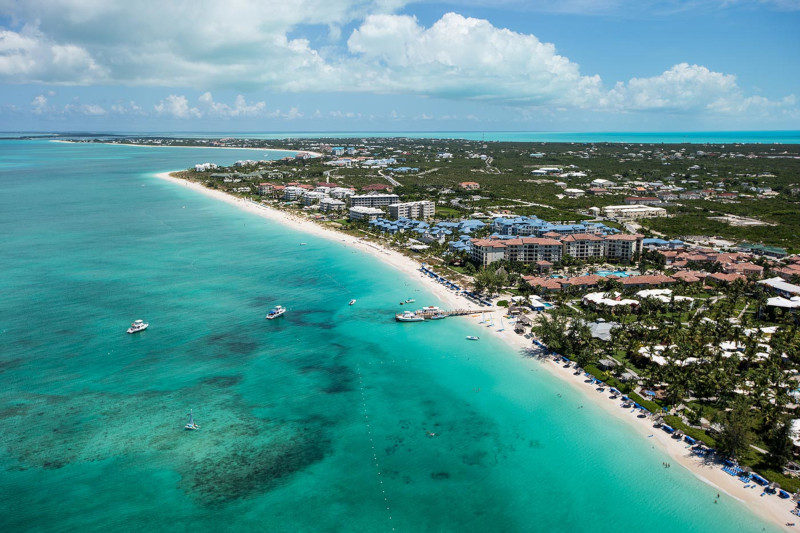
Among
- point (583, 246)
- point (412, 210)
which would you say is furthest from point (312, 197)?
point (583, 246)

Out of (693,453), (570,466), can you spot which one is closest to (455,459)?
(570,466)

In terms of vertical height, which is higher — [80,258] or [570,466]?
[80,258]

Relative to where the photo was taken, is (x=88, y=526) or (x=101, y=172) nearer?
(x=88, y=526)

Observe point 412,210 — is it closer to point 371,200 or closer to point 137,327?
point 371,200

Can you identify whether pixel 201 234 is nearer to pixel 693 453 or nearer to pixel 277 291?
pixel 277 291

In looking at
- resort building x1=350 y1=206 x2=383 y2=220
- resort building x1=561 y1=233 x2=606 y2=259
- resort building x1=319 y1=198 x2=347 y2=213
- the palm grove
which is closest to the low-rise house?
resort building x1=561 y1=233 x2=606 y2=259

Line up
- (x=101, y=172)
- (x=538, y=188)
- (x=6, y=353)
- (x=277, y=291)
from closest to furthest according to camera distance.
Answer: (x=6, y=353)
(x=277, y=291)
(x=538, y=188)
(x=101, y=172)

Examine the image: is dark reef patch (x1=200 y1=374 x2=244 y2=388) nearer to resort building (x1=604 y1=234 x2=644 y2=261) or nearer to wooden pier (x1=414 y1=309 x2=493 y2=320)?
wooden pier (x1=414 y1=309 x2=493 y2=320)
